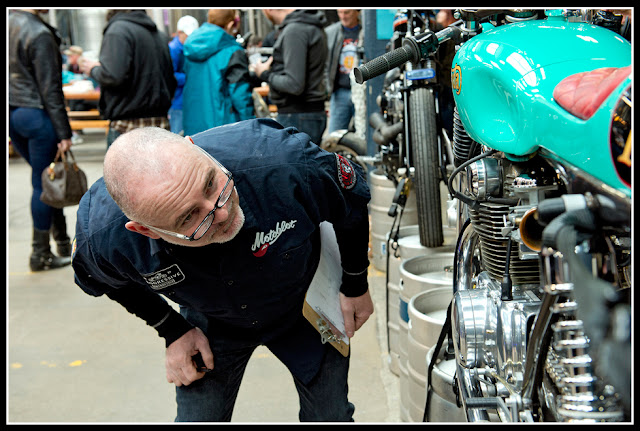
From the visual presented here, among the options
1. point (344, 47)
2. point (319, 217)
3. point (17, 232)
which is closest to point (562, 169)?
point (319, 217)

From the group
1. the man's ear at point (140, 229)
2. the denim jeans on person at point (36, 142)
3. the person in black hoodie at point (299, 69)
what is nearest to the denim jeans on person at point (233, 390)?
the man's ear at point (140, 229)

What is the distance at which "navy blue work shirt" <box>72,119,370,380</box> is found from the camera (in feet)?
4.86

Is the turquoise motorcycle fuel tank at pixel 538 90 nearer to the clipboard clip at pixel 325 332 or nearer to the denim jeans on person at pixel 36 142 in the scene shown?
the clipboard clip at pixel 325 332

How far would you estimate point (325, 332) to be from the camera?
1.72 metres

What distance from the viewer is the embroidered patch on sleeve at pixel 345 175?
5.20 ft

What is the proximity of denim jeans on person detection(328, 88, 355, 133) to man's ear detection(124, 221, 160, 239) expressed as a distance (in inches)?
157

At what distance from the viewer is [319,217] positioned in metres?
1.58

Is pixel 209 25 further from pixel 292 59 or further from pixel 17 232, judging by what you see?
pixel 17 232

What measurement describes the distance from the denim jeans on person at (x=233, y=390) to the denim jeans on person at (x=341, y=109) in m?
3.70

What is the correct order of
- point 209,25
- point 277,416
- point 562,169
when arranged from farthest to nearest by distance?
point 209,25 < point 277,416 < point 562,169

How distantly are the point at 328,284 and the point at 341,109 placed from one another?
12.1ft

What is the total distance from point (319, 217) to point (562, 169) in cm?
68

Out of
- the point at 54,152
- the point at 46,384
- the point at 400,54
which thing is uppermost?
the point at 400,54

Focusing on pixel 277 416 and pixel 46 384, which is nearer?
pixel 277 416
